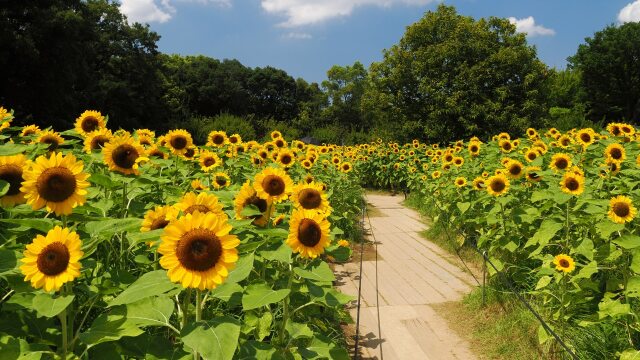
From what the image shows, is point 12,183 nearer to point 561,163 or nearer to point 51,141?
point 51,141

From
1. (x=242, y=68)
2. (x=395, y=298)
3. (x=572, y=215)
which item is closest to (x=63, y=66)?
(x=395, y=298)

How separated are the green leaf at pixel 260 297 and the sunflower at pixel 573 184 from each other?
3.16 metres

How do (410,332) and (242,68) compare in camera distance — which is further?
(242,68)

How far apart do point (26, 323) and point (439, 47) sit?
945 inches

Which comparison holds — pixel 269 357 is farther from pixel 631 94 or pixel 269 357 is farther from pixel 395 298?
pixel 631 94

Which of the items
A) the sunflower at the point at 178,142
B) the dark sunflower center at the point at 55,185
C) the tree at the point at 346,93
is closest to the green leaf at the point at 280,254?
the dark sunflower center at the point at 55,185

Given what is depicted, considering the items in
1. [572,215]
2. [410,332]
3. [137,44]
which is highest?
[137,44]

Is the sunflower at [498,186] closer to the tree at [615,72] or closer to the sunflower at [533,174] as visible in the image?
the sunflower at [533,174]

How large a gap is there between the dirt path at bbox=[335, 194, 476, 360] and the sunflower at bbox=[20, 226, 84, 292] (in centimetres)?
286

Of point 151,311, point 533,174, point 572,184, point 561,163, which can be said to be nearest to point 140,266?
point 151,311

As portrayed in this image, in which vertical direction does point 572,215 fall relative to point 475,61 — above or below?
Result: below

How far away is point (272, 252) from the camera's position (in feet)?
5.98

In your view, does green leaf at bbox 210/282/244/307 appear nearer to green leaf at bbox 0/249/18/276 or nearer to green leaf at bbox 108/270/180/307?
green leaf at bbox 108/270/180/307

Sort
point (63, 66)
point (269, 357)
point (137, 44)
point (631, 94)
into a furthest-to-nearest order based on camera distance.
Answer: point (631, 94)
point (137, 44)
point (63, 66)
point (269, 357)
